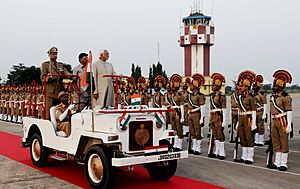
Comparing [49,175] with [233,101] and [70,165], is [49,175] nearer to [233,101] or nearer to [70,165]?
[70,165]

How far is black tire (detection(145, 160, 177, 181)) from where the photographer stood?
6.86m

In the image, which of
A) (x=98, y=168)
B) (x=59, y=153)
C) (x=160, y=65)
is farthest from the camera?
(x=160, y=65)

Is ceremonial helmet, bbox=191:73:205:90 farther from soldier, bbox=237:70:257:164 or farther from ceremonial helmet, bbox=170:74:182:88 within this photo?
soldier, bbox=237:70:257:164

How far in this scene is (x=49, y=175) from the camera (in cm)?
755

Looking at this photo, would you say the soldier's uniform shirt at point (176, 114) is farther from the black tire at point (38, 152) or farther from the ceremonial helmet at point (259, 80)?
the black tire at point (38, 152)

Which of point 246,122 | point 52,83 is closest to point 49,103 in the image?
point 52,83

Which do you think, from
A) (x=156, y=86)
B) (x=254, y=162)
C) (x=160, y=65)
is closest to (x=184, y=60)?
(x=160, y=65)

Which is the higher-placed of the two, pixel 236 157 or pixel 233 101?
pixel 233 101

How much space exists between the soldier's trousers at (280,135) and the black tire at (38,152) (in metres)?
4.97

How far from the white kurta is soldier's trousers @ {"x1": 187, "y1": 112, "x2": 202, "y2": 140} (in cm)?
342

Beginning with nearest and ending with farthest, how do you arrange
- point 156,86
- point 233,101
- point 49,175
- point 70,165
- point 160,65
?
point 49,175, point 70,165, point 233,101, point 156,86, point 160,65

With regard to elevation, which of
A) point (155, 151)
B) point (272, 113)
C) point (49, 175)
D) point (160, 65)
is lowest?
point (49, 175)

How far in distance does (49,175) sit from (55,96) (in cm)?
200

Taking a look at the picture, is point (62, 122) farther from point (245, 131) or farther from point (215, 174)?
point (245, 131)
